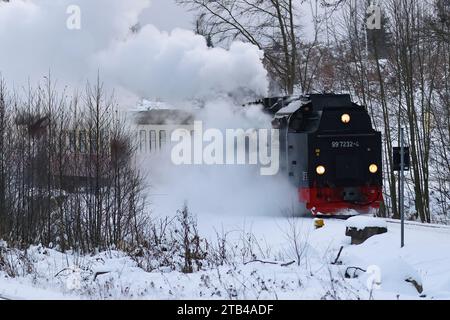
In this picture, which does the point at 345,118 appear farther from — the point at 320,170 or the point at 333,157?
the point at 320,170

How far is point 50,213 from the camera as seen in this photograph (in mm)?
16141

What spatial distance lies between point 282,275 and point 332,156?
6.93 metres

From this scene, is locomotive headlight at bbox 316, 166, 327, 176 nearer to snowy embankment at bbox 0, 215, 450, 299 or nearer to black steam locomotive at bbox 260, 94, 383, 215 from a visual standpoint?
black steam locomotive at bbox 260, 94, 383, 215

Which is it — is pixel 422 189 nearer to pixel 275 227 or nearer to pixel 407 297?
pixel 275 227

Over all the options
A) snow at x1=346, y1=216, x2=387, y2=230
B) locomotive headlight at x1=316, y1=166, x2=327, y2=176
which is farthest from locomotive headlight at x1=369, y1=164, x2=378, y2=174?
snow at x1=346, y1=216, x2=387, y2=230

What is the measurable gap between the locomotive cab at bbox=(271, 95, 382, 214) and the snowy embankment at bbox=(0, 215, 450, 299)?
311 cm

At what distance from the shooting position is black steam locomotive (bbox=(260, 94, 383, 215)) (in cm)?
1449

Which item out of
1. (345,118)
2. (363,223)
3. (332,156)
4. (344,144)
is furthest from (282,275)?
(345,118)

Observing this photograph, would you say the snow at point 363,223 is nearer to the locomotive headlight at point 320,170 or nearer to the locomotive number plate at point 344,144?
the locomotive headlight at point 320,170

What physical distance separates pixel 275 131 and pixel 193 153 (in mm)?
2503

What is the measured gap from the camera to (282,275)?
321 inches

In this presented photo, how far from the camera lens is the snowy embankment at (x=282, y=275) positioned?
7.15 m

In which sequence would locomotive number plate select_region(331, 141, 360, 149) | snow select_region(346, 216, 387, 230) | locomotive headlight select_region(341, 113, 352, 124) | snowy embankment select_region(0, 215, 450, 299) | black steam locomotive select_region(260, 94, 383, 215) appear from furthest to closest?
locomotive headlight select_region(341, 113, 352, 124)
locomotive number plate select_region(331, 141, 360, 149)
black steam locomotive select_region(260, 94, 383, 215)
snow select_region(346, 216, 387, 230)
snowy embankment select_region(0, 215, 450, 299)

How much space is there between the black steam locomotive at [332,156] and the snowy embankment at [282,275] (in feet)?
10.1
